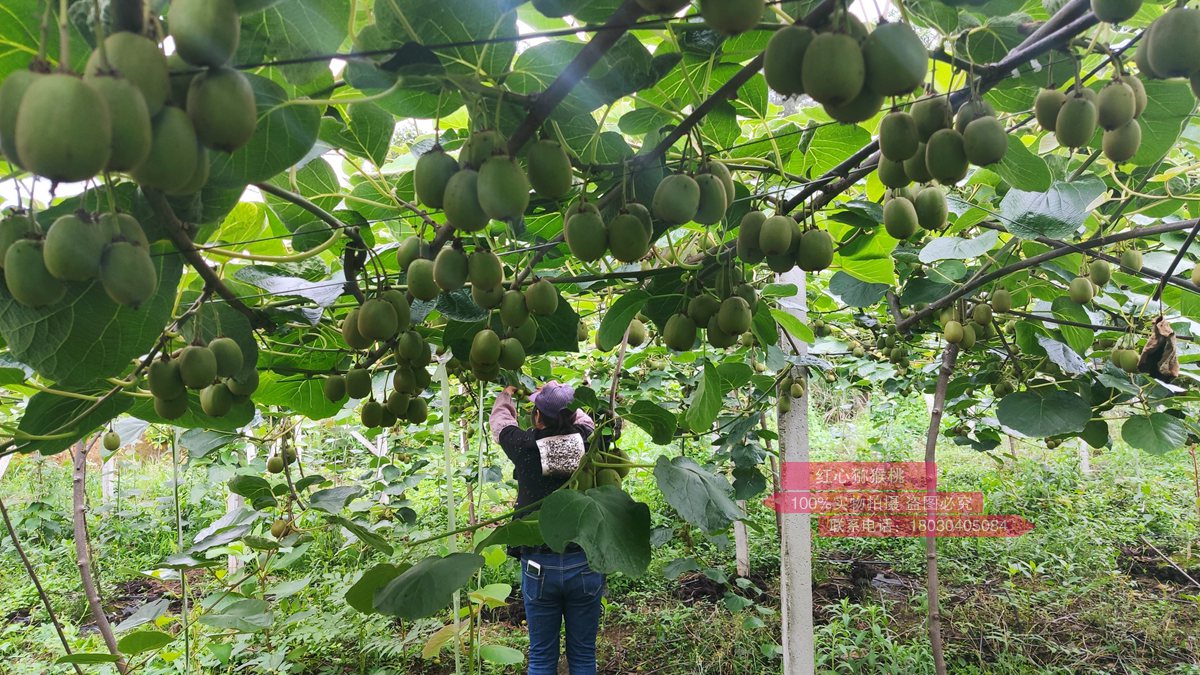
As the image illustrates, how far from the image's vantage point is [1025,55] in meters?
0.85

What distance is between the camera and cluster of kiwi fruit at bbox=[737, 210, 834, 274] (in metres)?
1.04

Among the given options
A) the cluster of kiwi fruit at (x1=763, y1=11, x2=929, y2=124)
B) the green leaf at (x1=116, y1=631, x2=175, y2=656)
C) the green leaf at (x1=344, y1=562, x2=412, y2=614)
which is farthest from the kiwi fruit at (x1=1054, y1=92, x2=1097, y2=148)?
the green leaf at (x1=116, y1=631, x2=175, y2=656)

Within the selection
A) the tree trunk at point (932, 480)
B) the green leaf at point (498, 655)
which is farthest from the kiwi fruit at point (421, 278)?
the tree trunk at point (932, 480)

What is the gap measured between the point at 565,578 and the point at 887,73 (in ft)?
11.8

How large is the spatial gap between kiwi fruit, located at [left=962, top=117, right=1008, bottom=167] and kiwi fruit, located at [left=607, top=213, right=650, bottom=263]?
406 mm

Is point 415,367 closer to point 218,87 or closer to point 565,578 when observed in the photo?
point 218,87

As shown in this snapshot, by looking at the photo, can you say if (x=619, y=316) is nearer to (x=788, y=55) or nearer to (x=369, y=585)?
(x=369, y=585)

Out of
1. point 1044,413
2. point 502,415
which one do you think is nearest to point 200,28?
point 1044,413

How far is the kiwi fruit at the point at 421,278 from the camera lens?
1130mm

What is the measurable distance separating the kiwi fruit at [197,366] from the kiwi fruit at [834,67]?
3.04 ft

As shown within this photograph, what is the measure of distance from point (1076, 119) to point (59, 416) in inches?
69.9

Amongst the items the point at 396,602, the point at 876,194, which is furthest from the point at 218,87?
the point at 876,194

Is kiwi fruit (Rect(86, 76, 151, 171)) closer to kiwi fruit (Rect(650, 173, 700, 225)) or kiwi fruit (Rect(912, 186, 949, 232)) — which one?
kiwi fruit (Rect(650, 173, 700, 225))

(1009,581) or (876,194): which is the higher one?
Result: (876,194)
